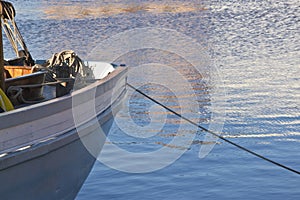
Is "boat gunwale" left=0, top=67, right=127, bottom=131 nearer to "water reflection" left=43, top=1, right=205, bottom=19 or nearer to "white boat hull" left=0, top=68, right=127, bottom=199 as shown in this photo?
"white boat hull" left=0, top=68, right=127, bottom=199

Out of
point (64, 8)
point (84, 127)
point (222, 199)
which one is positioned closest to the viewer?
point (84, 127)

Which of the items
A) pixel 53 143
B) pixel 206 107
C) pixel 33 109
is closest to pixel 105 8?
pixel 206 107

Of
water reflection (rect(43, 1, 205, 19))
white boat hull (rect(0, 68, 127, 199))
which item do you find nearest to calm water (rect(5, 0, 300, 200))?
white boat hull (rect(0, 68, 127, 199))

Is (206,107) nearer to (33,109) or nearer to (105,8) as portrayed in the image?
(33,109)

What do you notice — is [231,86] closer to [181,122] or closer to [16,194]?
[181,122]

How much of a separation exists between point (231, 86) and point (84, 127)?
646 centimetres

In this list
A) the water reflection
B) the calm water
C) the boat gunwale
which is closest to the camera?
the boat gunwale

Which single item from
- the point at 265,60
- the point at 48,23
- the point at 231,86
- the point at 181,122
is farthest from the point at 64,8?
the point at 181,122

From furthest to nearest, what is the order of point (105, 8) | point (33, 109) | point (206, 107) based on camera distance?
point (105, 8), point (206, 107), point (33, 109)

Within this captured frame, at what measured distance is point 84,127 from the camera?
244 inches

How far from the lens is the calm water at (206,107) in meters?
7.54

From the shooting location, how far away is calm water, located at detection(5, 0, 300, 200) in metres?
7.54

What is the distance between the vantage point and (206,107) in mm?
10820

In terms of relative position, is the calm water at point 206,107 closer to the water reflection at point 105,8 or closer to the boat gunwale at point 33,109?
the boat gunwale at point 33,109
